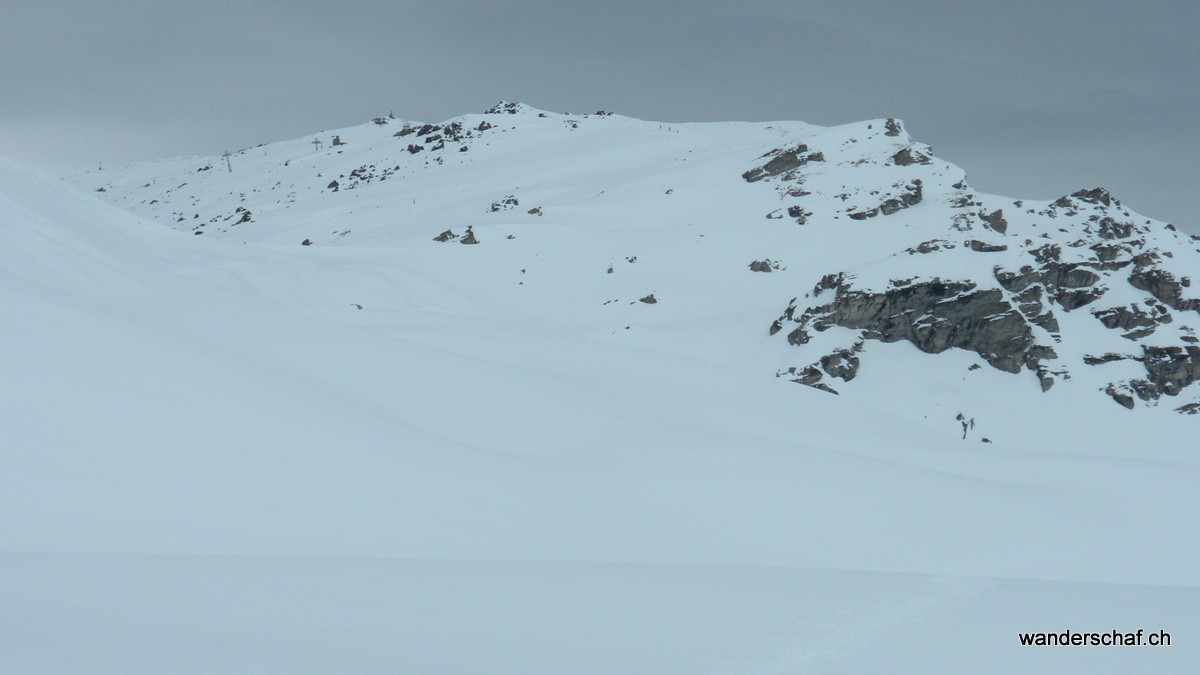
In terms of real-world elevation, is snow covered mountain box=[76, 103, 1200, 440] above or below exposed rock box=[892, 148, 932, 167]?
below

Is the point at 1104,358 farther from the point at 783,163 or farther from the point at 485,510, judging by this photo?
the point at 485,510

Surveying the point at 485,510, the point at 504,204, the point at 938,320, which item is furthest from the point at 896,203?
the point at 485,510

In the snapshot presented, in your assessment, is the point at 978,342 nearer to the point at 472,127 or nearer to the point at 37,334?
the point at 37,334

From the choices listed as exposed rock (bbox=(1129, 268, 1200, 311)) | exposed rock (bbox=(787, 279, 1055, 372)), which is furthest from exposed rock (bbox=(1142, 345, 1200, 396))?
exposed rock (bbox=(787, 279, 1055, 372))

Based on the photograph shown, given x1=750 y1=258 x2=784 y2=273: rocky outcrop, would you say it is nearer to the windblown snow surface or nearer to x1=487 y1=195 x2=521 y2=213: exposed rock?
x1=487 y1=195 x2=521 y2=213: exposed rock

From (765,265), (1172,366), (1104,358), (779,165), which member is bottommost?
(1172,366)

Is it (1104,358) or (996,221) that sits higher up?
(996,221)

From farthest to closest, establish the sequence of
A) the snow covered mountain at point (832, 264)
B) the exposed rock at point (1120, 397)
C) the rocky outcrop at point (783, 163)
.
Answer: the rocky outcrop at point (783, 163), the snow covered mountain at point (832, 264), the exposed rock at point (1120, 397)

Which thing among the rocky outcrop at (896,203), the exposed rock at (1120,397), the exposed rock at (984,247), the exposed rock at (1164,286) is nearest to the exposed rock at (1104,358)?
the exposed rock at (1120,397)

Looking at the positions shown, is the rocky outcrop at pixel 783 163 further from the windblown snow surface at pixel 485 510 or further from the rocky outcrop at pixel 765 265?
the windblown snow surface at pixel 485 510

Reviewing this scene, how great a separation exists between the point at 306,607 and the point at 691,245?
38.3m

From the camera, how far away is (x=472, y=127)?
73.9 m

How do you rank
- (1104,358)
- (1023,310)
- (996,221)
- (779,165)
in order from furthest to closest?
1. (779,165)
2. (996,221)
3. (1023,310)
4. (1104,358)

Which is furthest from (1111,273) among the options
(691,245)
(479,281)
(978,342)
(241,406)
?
(241,406)
